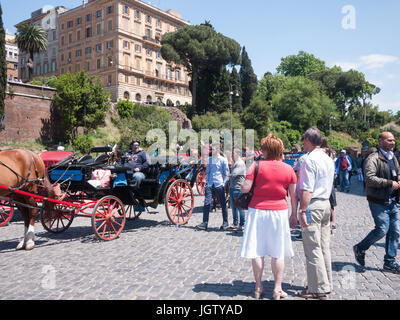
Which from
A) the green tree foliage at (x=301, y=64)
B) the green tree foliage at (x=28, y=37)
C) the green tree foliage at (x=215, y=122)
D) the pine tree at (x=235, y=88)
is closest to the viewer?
the green tree foliage at (x=215, y=122)

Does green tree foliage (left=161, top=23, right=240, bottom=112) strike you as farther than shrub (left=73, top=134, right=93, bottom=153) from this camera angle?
Result: Yes

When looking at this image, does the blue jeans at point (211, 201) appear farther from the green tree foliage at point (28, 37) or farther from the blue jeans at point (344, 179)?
the green tree foliage at point (28, 37)

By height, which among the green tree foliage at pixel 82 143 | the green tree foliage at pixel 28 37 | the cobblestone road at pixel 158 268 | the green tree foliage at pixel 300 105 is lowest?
the cobblestone road at pixel 158 268

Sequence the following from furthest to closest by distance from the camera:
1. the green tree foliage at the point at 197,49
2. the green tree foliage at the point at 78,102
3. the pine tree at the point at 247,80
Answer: the pine tree at the point at 247,80 < the green tree foliage at the point at 197,49 < the green tree foliage at the point at 78,102

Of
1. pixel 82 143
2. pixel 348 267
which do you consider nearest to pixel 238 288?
pixel 348 267

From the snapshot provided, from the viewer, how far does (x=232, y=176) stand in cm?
780

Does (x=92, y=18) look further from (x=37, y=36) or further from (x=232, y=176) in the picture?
(x=232, y=176)

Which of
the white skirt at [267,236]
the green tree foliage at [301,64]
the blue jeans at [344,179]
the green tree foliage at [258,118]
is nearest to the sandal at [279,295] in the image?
the white skirt at [267,236]

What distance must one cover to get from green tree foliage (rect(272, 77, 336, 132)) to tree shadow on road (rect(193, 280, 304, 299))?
5491cm

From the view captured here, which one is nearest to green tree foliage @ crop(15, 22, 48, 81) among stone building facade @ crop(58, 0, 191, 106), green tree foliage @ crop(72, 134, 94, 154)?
stone building facade @ crop(58, 0, 191, 106)

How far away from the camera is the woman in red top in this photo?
149 inches

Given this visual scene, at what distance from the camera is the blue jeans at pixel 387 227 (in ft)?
15.5

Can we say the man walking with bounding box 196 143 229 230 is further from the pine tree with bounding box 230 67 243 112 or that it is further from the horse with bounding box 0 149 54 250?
the pine tree with bounding box 230 67 243 112

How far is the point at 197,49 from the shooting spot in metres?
49.5
